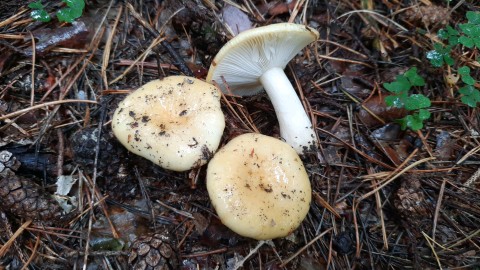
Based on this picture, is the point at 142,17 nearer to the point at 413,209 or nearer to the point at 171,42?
the point at 171,42

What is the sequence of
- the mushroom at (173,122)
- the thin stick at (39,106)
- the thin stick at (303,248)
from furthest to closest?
the thin stick at (39,106), the thin stick at (303,248), the mushroom at (173,122)

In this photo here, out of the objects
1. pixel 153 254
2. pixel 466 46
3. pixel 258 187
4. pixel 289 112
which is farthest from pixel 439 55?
pixel 153 254

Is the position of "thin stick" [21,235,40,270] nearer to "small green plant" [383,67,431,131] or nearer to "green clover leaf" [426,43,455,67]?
"small green plant" [383,67,431,131]

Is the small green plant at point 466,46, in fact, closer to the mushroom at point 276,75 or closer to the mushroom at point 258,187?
the mushroom at point 276,75

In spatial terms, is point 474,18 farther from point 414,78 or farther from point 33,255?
point 33,255

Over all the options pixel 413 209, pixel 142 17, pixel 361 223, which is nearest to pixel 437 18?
pixel 413 209

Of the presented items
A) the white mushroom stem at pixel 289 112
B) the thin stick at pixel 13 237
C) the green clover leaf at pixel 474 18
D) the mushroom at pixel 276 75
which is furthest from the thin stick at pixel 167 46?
the green clover leaf at pixel 474 18

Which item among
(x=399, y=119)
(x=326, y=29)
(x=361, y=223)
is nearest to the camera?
(x=361, y=223)
